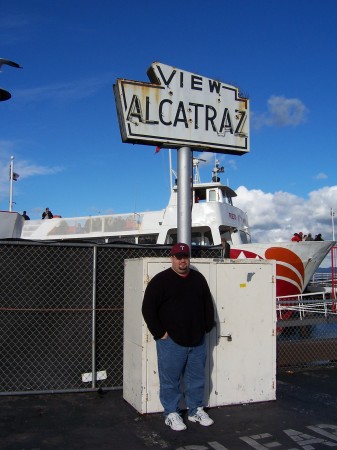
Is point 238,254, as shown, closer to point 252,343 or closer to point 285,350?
point 285,350

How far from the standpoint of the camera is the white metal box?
5582 mm

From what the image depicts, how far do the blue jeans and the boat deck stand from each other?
0.82 feet

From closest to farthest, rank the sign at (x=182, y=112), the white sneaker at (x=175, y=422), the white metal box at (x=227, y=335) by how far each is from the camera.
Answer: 1. the white sneaker at (x=175, y=422)
2. the white metal box at (x=227, y=335)
3. the sign at (x=182, y=112)

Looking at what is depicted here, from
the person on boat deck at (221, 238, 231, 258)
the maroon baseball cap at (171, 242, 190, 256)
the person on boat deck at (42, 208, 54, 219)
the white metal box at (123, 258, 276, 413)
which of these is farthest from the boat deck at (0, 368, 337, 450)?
the person on boat deck at (42, 208, 54, 219)

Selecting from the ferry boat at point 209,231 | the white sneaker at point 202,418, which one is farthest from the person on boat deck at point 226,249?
the ferry boat at point 209,231

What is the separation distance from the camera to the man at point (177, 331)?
5129mm

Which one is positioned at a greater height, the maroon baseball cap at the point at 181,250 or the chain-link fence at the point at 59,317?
the maroon baseball cap at the point at 181,250

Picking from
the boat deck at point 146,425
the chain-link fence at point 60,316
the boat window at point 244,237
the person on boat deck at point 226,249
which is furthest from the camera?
the boat window at point 244,237

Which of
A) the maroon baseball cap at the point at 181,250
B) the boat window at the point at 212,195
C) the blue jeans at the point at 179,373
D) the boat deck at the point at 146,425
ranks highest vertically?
the boat window at the point at 212,195

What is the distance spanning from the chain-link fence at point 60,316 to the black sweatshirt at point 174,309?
156cm

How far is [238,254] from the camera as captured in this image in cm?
1591

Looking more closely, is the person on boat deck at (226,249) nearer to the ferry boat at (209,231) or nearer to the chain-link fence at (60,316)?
the chain-link fence at (60,316)

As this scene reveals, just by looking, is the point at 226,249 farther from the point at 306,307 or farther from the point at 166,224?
the point at 166,224

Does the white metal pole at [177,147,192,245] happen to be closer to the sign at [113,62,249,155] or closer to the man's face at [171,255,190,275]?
the sign at [113,62,249,155]
